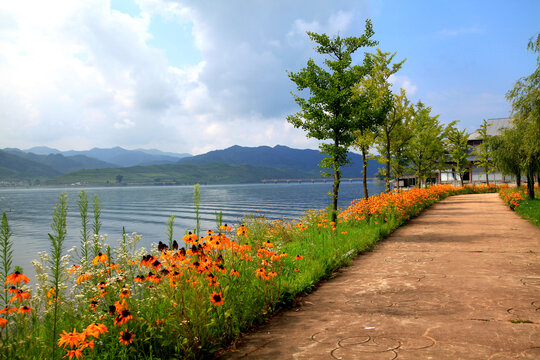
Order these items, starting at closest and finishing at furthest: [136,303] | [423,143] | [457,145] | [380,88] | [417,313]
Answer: [136,303] < [417,313] < [380,88] < [423,143] < [457,145]

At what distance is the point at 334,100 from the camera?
45.7 ft

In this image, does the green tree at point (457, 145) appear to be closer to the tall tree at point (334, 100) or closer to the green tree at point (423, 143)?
the green tree at point (423, 143)

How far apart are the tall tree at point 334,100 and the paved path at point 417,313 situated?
574 cm

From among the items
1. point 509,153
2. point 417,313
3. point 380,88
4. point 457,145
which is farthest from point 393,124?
point 457,145

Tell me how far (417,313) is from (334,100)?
10187 mm

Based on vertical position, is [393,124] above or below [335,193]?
above

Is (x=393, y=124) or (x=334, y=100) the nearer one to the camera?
(x=334, y=100)

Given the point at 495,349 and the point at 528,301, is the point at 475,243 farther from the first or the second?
the point at 495,349

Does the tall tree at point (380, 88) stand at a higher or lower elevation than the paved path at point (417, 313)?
higher

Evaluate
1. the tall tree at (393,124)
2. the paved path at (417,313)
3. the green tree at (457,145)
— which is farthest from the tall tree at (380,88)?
the green tree at (457,145)

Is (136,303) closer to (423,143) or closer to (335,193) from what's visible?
(335,193)

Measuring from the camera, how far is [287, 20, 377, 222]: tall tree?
1387 cm

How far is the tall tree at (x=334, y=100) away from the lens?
13867 millimetres

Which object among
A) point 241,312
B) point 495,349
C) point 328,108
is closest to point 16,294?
point 241,312
